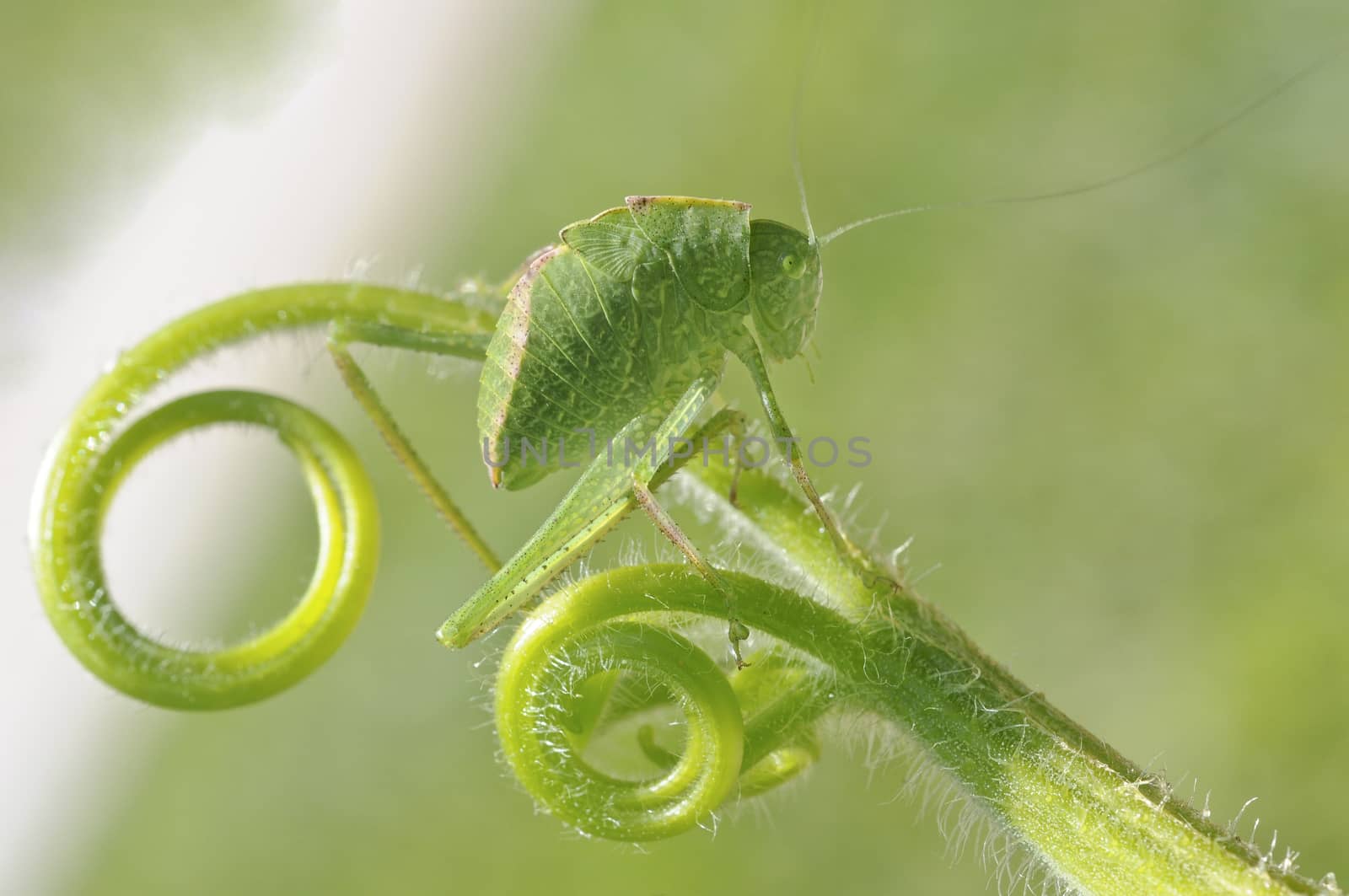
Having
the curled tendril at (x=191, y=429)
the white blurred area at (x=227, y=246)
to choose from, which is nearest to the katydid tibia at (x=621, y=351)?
the curled tendril at (x=191, y=429)

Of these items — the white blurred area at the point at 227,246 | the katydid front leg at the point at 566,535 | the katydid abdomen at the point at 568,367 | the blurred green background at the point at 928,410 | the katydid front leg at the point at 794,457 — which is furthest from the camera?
the white blurred area at the point at 227,246

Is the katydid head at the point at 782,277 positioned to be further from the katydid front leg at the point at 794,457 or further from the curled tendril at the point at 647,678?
the curled tendril at the point at 647,678

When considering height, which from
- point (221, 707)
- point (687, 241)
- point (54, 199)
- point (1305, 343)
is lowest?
point (221, 707)

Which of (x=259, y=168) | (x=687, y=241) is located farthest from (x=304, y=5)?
(x=687, y=241)

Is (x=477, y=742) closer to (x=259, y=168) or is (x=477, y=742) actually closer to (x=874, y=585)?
(x=874, y=585)

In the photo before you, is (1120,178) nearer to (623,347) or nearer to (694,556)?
(623,347)

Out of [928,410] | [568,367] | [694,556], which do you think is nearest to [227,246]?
[928,410]
